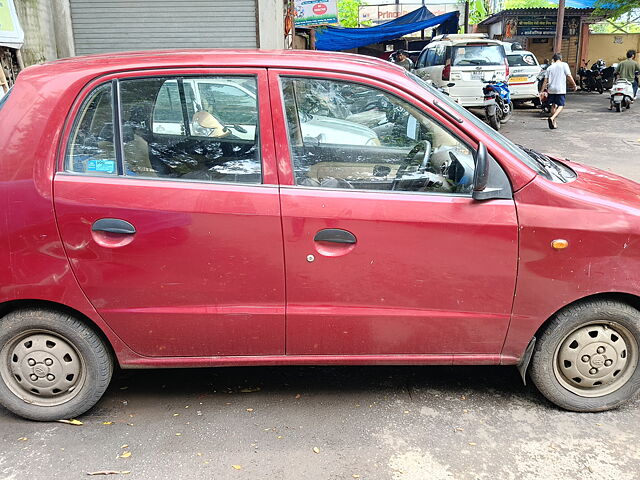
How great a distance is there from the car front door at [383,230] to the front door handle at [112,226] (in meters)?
0.73

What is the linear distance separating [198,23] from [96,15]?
1.94 m

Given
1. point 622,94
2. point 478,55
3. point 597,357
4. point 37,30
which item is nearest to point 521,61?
point 622,94

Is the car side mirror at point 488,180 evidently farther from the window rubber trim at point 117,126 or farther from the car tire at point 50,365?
the car tire at point 50,365

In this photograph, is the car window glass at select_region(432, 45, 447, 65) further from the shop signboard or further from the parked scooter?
the shop signboard

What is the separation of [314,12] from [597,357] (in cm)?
1545

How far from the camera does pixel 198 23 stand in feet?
38.3

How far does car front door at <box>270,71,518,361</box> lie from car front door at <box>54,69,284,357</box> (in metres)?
0.13

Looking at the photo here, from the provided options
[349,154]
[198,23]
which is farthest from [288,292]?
[198,23]

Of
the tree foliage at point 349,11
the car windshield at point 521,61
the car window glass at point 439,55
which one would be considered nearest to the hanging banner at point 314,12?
the car window glass at point 439,55

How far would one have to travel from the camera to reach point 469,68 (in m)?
14.4

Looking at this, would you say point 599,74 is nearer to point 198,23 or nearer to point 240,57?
point 198,23

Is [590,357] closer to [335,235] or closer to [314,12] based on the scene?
[335,235]

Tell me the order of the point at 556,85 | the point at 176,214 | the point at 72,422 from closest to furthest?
the point at 176,214
the point at 72,422
the point at 556,85

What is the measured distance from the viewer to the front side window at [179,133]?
9.41 ft
